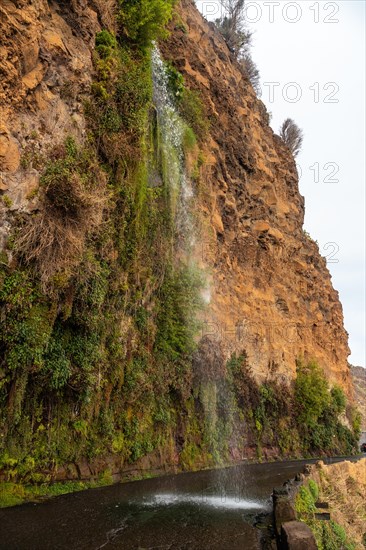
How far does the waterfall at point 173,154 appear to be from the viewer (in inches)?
730

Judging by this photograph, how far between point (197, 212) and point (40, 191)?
41.6ft

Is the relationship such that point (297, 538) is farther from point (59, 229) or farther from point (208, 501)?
point (59, 229)

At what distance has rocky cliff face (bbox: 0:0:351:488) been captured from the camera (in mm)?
9961

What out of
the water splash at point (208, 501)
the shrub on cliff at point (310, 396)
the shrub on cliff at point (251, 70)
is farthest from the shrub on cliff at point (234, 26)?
the water splash at point (208, 501)

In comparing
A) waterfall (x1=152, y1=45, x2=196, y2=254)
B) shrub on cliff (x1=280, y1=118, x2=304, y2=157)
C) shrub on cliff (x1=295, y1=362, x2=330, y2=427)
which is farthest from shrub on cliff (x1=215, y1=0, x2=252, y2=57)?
shrub on cliff (x1=295, y1=362, x2=330, y2=427)

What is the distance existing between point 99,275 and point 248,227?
769 inches

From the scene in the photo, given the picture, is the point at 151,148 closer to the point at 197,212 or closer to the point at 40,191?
the point at 197,212

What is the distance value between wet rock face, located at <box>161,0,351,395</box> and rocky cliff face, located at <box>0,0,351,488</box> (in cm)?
30

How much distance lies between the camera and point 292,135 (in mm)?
46219

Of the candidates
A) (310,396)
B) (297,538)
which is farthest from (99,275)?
(310,396)

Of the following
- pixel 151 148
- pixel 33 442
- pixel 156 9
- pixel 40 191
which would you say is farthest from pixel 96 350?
pixel 156 9

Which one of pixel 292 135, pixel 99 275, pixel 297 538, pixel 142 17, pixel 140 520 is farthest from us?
pixel 292 135

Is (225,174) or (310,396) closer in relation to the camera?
(225,174)

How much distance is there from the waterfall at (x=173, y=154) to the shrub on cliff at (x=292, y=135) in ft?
89.7
